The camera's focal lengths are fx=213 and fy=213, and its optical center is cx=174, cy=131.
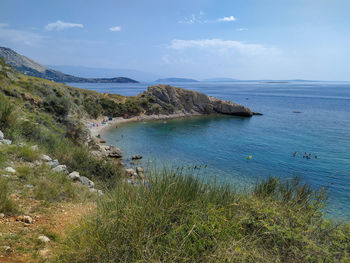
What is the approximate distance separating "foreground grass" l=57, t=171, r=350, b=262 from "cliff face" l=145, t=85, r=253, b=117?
169 ft

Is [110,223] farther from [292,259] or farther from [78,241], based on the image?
[292,259]

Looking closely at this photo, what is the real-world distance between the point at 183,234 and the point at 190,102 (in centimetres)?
5587

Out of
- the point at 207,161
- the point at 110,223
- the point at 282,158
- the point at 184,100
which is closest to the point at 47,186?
the point at 110,223

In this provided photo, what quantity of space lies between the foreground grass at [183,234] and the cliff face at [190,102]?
51640 mm

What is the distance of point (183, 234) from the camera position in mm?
2457

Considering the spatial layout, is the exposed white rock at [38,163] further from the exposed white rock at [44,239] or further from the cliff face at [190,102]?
the cliff face at [190,102]

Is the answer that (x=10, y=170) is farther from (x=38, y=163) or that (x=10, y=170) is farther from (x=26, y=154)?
(x=26, y=154)

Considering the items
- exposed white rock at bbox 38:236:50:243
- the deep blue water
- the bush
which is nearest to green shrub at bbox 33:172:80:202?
exposed white rock at bbox 38:236:50:243

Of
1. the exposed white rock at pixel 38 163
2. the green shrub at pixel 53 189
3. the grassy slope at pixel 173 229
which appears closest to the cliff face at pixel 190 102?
the exposed white rock at pixel 38 163

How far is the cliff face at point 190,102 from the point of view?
55.4 metres

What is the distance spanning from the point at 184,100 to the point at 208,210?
55729 mm

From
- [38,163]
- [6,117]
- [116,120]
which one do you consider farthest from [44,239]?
[116,120]

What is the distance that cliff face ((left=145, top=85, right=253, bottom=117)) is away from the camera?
182ft

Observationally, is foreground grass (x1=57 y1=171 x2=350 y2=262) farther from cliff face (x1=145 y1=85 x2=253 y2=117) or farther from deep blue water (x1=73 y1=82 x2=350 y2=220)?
cliff face (x1=145 y1=85 x2=253 y2=117)
